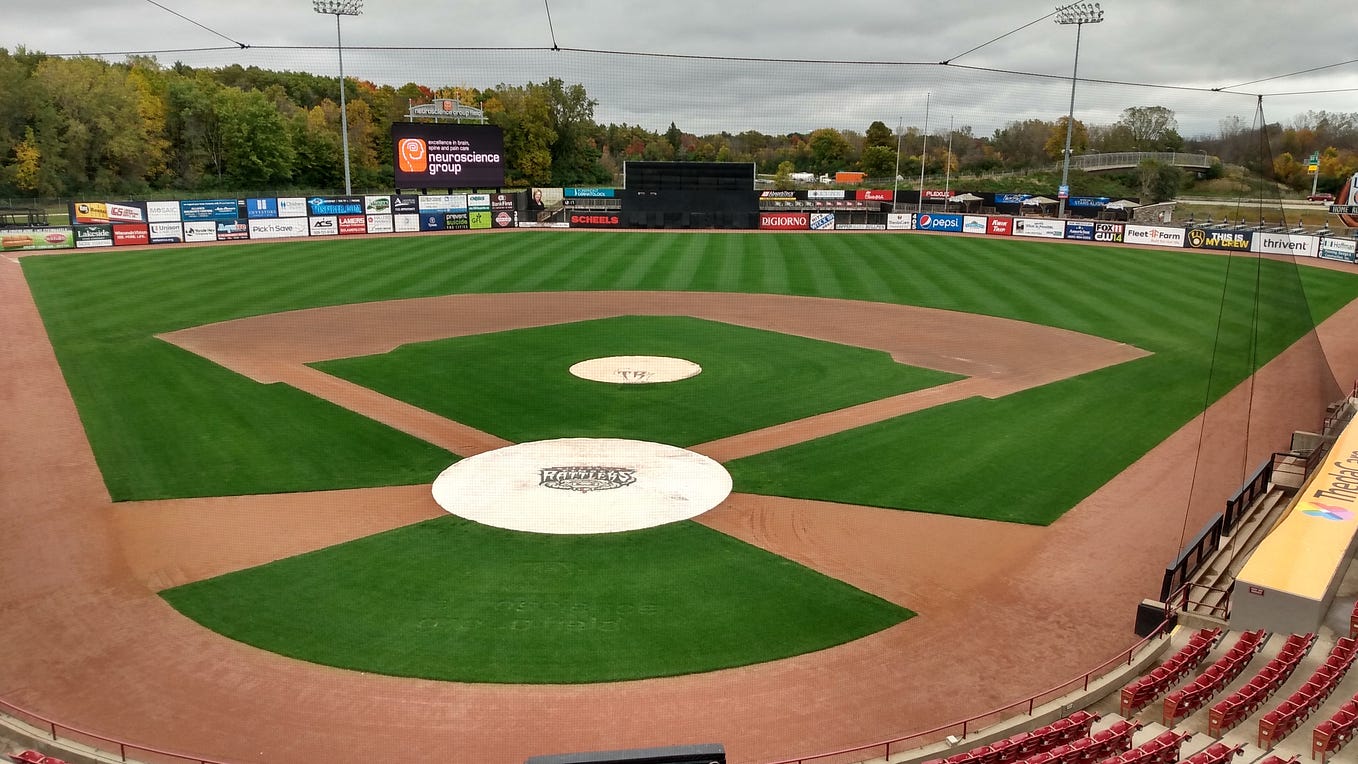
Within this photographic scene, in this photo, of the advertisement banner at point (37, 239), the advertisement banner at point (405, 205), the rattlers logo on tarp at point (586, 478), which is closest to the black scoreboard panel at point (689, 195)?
the advertisement banner at point (405, 205)

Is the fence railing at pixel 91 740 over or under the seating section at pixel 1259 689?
under

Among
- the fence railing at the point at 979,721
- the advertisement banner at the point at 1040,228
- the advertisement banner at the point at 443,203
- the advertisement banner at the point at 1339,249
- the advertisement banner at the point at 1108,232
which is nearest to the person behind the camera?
the fence railing at the point at 979,721

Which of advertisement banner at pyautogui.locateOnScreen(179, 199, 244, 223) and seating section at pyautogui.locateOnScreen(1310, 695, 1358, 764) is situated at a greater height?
advertisement banner at pyautogui.locateOnScreen(179, 199, 244, 223)

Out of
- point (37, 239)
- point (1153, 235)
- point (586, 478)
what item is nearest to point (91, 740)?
point (586, 478)

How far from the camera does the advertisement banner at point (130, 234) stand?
51.2 m

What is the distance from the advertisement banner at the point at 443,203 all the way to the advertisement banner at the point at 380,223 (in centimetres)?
235

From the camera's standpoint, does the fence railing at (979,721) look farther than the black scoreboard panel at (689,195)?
No

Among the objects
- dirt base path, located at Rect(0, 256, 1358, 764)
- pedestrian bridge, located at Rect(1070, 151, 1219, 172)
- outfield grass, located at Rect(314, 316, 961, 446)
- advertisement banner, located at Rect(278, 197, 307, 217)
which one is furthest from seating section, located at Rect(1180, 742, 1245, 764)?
pedestrian bridge, located at Rect(1070, 151, 1219, 172)

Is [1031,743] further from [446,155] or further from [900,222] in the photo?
[900,222]

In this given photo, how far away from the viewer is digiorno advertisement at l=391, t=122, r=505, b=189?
2188 inches

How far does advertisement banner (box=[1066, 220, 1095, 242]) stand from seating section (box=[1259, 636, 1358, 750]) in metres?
53.4

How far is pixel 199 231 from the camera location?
53.8m

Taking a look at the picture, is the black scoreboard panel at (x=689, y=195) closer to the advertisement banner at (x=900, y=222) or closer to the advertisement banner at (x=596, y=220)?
the advertisement banner at (x=596, y=220)

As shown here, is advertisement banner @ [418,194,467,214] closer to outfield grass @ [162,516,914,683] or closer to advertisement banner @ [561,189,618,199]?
advertisement banner @ [561,189,618,199]
